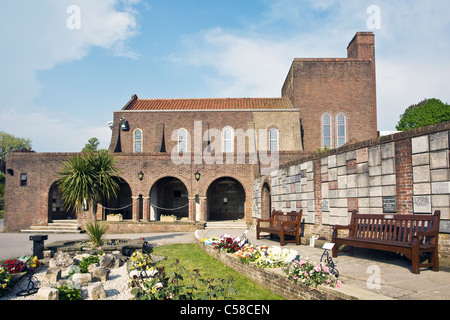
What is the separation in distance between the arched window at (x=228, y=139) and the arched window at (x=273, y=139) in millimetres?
2885

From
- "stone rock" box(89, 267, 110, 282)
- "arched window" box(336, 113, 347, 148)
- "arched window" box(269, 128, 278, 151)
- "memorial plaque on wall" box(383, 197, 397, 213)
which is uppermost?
"arched window" box(336, 113, 347, 148)

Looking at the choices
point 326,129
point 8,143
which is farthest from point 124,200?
point 8,143

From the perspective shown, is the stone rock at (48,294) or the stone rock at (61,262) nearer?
the stone rock at (48,294)

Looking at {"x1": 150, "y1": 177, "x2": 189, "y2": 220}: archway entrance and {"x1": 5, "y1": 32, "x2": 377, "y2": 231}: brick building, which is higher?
{"x1": 5, "y1": 32, "x2": 377, "y2": 231}: brick building

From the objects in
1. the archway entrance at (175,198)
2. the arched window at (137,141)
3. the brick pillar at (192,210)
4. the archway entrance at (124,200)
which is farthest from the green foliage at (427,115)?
the archway entrance at (124,200)

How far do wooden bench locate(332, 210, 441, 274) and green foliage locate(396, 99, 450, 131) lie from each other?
28.3 m

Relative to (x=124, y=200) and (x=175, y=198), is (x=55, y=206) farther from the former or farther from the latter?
(x=175, y=198)

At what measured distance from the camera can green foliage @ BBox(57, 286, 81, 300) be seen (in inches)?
229

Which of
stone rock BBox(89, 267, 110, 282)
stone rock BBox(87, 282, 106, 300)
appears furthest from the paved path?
stone rock BBox(89, 267, 110, 282)

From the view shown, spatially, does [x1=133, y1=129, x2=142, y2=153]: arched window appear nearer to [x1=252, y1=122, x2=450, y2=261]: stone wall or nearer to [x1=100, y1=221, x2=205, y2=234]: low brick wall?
[x1=100, y1=221, x2=205, y2=234]: low brick wall

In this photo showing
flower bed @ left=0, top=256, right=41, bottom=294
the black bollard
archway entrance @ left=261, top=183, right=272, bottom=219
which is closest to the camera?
flower bed @ left=0, top=256, right=41, bottom=294

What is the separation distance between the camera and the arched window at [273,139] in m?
26.2

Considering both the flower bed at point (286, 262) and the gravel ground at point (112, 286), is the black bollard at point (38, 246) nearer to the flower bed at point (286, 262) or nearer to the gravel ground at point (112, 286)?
the gravel ground at point (112, 286)

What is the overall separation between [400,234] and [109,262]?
680 cm
